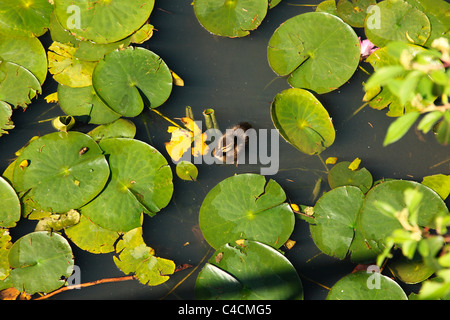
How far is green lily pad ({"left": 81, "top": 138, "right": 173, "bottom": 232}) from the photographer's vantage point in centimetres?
193

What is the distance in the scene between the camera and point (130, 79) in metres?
1.96

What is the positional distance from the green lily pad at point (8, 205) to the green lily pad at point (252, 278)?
1098 millimetres

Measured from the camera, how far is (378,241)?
6.18 ft

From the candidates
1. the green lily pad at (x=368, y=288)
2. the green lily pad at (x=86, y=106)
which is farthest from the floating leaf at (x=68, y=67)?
the green lily pad at (x=368, y=288)

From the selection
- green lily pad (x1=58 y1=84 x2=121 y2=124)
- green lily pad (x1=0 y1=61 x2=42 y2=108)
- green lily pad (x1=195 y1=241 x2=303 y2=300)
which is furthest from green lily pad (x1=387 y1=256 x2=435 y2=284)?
green lily pad (x1=0 y1=61 x2=42 y2=108)

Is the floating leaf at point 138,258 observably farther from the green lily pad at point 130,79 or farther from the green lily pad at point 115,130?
the green lily pad at point 130,79

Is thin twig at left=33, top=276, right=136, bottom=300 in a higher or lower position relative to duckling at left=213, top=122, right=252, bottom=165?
lower

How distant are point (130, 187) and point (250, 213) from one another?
68 cm

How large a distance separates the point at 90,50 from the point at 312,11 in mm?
1334

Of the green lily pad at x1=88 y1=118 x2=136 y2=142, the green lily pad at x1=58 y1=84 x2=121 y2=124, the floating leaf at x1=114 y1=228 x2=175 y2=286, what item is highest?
the green lily pad at x1=58 y1=84 x2=121 y2=124

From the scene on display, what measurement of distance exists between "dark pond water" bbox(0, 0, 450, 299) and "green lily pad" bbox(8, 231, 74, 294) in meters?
0.09

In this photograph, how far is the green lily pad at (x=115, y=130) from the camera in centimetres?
201

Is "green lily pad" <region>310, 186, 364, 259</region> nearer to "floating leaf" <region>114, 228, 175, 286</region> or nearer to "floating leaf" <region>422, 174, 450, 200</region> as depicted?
"floating leaf" <region>422, 174, 450, 200</region>

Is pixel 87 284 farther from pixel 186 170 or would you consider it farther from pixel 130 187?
pixel 186 170
